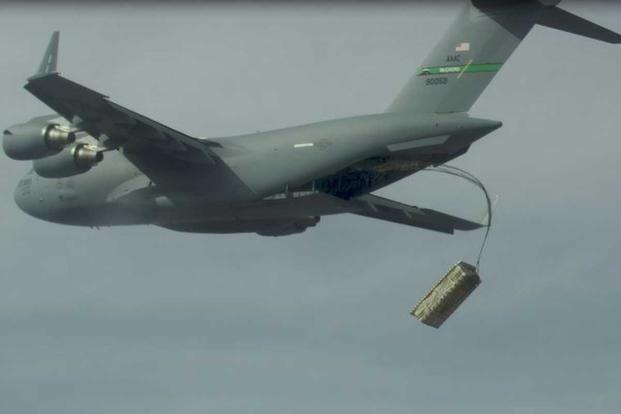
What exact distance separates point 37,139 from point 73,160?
80 centimetres

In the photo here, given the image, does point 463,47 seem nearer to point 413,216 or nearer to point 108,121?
point 413,216

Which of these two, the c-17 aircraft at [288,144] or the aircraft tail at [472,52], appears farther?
the aircraft tail at [472,52]

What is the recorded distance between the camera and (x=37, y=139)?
2550 centimetres

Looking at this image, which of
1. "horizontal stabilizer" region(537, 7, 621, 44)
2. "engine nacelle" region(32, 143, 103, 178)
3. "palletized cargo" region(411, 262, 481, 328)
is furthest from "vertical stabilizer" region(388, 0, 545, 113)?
"engine nacelle" region(32, 143, 103, 178)

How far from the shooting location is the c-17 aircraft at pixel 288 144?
80.8 feet

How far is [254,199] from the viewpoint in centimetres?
2542

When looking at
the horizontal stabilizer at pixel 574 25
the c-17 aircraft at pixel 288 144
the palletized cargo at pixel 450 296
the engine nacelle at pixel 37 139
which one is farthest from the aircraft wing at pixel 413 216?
the engine nacelle at pixel 37 139

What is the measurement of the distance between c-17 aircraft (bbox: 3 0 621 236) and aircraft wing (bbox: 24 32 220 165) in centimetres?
2

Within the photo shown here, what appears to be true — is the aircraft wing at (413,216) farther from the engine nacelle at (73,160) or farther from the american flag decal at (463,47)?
the engine nacelle at (73,160)

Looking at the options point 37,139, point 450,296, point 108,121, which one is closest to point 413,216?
point 450,296

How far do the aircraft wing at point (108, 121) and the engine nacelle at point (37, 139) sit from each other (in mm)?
311

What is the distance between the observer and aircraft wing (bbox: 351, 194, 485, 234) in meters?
27.7

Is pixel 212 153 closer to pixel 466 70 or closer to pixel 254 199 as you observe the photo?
pixel 254 199

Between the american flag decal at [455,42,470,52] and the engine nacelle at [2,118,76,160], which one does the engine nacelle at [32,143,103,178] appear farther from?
the american flag decal at [455,42,470,52]
